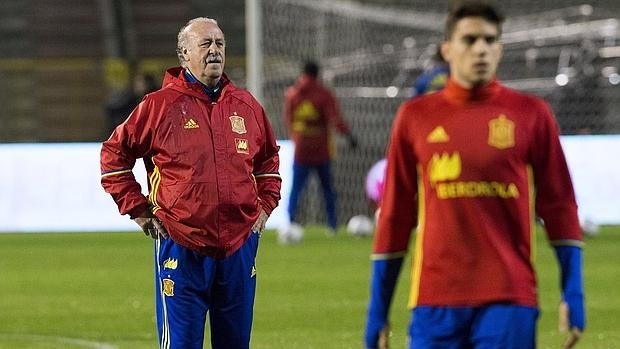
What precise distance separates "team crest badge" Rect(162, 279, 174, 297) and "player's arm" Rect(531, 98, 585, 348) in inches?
85.4

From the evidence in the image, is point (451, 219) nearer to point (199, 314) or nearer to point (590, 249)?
point (199, 314)

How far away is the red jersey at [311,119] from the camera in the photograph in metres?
20.2

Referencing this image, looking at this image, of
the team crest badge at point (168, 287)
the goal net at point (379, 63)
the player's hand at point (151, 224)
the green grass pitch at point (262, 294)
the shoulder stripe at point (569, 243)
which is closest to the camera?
the shoulder stripe at point (569, 243)

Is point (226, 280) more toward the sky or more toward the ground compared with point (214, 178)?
more toward the ground

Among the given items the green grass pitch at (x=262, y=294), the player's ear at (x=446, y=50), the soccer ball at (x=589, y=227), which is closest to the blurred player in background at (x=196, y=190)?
the player's ear at (x=446, y=50)

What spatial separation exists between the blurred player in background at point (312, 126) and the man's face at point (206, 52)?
42.9 feet

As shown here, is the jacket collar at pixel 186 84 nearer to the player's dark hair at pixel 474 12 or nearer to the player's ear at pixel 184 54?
the player's ear at pixel 184 54

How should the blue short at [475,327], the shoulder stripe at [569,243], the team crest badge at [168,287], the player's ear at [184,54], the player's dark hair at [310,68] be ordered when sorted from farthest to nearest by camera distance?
the player's dark hair at [310,68] < the player's ear at [184,54] < the team crest badge at [168,287] < the shoulder stripe at [569,243] < the blue short at [475,327]

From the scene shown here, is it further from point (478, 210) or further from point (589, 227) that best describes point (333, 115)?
point (478, 210)

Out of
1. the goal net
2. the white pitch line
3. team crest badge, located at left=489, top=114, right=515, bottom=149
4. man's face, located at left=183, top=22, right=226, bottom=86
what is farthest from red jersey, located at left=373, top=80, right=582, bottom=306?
the goal net

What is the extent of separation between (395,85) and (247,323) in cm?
1917

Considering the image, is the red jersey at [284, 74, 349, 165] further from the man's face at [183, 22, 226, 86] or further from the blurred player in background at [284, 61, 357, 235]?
the man's face at [183, 22, 226, 86]

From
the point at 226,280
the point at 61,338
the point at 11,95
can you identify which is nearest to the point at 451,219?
the point at 226,280

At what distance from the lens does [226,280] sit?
686cm
